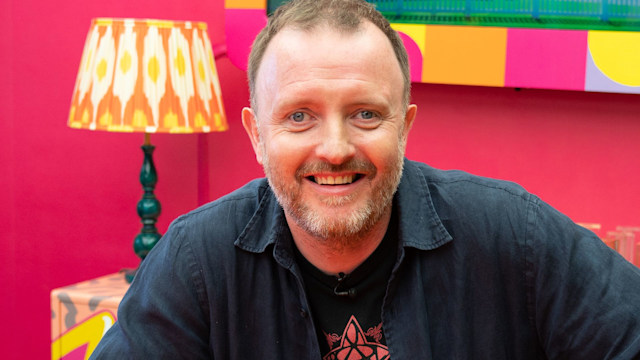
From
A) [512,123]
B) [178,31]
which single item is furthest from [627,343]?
[178,31]

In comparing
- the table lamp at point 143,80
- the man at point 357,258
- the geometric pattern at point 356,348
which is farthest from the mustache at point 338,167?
the table lamp at point 143,80

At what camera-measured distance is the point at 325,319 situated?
1.36m

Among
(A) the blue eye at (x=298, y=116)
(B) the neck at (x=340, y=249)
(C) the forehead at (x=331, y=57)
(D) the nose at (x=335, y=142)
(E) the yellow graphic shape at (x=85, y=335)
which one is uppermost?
(C) the forehead at (x=331, y=57)

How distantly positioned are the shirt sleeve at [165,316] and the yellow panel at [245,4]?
116 centimetres

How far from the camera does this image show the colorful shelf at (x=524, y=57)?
2.14 m

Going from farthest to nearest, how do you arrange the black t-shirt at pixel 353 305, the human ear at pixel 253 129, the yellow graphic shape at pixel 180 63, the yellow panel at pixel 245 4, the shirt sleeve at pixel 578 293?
the yellow panel at pixel 245 4
the yellow graphic shape at pixel 180 63
the human ear at pixel 253 129
the black t-shirt at pixel 353 305
the shirt sleeve at pixel 578 293

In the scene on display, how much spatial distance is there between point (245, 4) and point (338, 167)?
1.26m

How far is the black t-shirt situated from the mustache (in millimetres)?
177

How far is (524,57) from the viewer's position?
221 cm

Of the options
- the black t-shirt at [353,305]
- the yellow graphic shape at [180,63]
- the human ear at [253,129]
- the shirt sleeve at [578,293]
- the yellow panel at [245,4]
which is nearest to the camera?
the shirt sleeve at [578,293]

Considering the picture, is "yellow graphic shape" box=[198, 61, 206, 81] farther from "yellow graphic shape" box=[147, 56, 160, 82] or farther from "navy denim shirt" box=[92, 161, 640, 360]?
"navy denim shirt" box=[92, 161, 640, 360]

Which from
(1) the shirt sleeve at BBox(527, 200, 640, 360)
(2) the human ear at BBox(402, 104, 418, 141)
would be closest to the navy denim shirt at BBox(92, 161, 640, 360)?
(1) the shirt sleeve at BBox(527, 200, 640, 360)

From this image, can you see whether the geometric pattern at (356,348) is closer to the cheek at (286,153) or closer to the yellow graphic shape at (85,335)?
the cheek at (286,153)

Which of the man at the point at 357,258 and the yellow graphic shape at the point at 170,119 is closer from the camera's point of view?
the man at the point at 357,258
